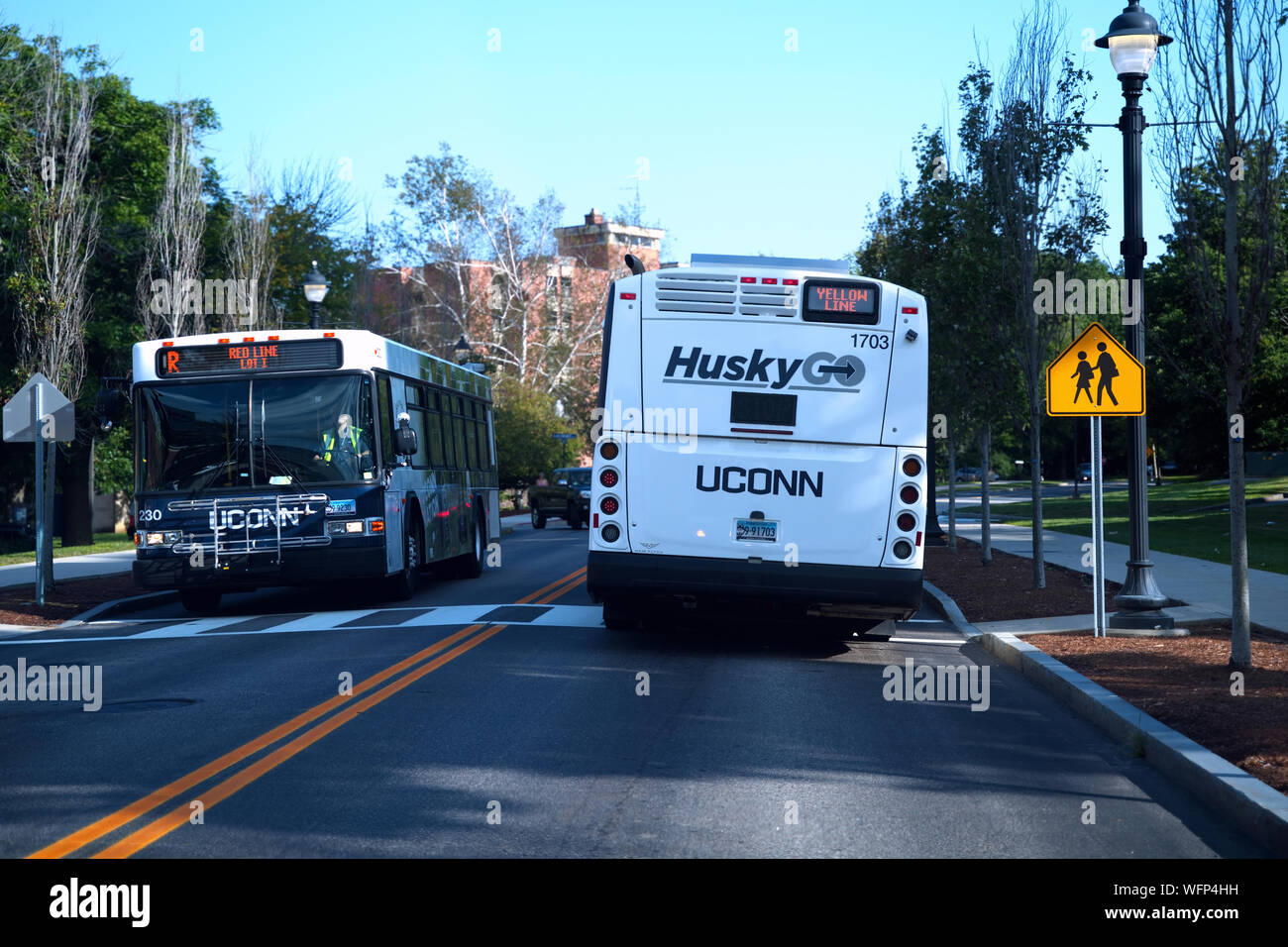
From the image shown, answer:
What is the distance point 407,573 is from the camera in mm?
17844

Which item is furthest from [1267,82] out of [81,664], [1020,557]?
[1020,557]

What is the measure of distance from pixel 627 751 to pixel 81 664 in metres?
6.64

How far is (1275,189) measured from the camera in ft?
34.4

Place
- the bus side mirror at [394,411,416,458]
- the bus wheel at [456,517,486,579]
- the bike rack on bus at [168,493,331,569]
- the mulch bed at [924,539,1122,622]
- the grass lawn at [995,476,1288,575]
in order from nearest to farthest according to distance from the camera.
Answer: the mulch bed at [924,539,1122,622]
the bike rack on bus at [168,493,331,569]
the bus side mirror at [394,411,416,458]
the bus wheel at [456,517,486,579]
the grass lawn at [995,476,1288,575]

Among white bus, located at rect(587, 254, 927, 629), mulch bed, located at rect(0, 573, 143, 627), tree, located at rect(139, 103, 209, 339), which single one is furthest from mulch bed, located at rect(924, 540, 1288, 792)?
tree, located at rect(139, 103, 209, 339)

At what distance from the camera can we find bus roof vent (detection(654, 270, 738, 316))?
12.4m

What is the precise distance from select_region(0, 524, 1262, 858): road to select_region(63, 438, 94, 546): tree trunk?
24947 mm

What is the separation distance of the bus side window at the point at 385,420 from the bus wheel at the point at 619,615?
422 cm

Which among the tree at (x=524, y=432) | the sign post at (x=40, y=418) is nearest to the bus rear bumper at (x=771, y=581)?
the sign post at (x=40, y=418)

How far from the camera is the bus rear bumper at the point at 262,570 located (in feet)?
52.6

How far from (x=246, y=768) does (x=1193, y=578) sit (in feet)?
49.2

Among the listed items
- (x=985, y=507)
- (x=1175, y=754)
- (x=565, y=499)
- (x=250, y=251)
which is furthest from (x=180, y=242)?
(x=1175, y=754)

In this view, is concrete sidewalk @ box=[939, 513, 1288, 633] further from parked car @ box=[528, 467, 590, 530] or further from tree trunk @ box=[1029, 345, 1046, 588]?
parked car @ box=[528, 467, 590, 530]

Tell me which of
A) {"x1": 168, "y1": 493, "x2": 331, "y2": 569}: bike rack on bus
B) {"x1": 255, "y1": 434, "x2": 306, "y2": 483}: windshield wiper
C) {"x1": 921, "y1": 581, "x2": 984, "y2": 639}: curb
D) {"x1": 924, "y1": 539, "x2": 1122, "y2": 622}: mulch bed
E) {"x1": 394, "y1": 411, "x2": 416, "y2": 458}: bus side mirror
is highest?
{"x1": 394, "y1": 411, "x2": 416, "y2": 458}: bus side mirror
